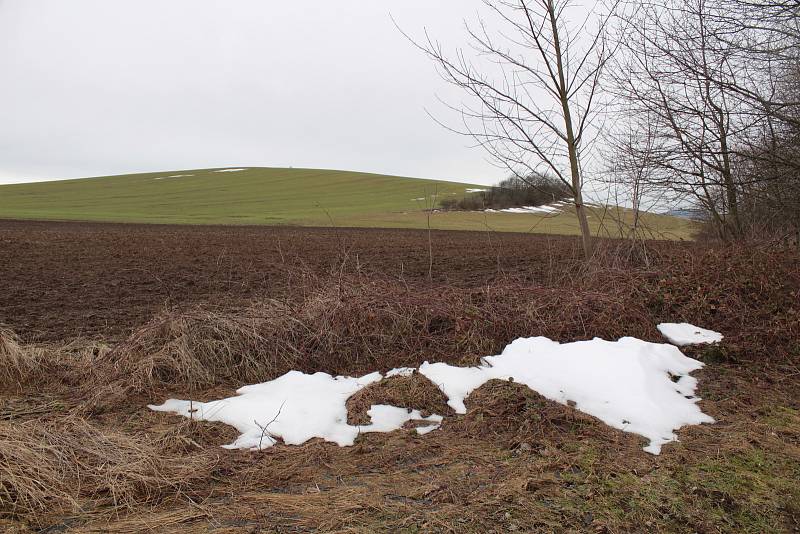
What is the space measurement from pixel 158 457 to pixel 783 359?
5978mm

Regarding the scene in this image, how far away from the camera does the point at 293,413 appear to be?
443cm

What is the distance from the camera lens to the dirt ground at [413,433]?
2.93 metres

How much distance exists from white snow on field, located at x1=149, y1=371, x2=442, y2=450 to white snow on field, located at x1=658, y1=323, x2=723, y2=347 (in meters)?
3.36

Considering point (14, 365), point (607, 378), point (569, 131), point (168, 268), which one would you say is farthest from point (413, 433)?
point (168, 268)

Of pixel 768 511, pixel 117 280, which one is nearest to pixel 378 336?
pixel 768 511

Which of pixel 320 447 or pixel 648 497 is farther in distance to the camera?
pixel 320 447

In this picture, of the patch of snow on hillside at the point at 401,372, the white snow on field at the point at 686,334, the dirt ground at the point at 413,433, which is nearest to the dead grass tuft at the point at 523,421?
the dirt ground at the point at 413,433

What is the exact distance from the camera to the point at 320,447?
3.85 metres

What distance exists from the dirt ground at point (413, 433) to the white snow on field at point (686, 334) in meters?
0.14

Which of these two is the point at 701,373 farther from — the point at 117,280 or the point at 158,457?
the point at 117,280

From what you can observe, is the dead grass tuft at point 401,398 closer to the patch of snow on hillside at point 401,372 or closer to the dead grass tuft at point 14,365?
the patch of snow on hillside at point 401,372

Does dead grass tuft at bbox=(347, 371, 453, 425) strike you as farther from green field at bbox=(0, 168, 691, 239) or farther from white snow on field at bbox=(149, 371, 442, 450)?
green field at bbox=(0, 168, 691, 239)

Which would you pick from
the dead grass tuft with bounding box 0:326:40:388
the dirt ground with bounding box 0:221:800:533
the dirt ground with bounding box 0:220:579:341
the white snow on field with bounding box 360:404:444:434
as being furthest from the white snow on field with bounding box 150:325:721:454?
the dirt ground with bounding box 0:220:579:341

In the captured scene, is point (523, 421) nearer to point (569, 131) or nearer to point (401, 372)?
point (401, 372)
